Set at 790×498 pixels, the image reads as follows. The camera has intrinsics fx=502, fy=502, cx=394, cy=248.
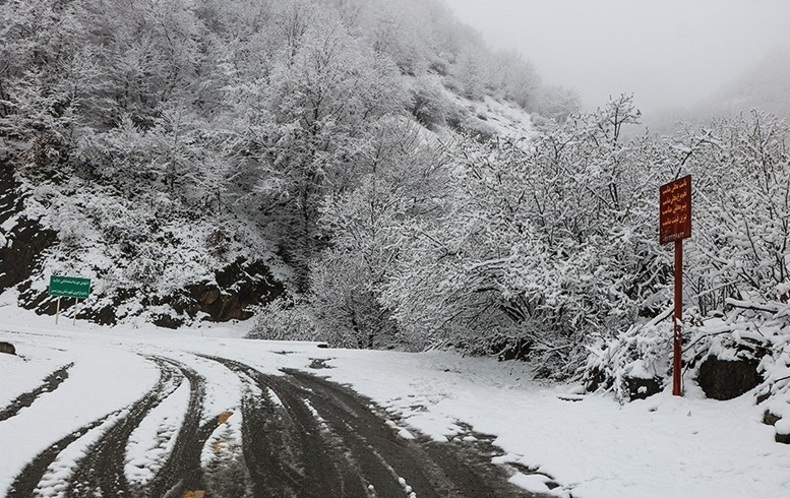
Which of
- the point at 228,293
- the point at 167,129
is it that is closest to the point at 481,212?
the point at 228,293

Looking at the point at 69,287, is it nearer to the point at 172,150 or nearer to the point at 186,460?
the point at 172,150

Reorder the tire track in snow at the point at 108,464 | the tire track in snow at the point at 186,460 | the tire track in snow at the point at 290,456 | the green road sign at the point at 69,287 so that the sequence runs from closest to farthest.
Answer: the tire track in snow at the point at 108,464 < the tire track in snow at the point at 186,460 < the tire track in snow at the point at 290,456 < the green road sign at the point at 69,287

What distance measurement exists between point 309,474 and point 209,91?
30.1 meters

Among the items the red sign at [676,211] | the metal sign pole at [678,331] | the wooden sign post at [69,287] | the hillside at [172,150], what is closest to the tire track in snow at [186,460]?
the metal sign pole at [678,331]

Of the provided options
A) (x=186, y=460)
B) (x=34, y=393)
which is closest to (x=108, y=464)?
(x=186, y=460)

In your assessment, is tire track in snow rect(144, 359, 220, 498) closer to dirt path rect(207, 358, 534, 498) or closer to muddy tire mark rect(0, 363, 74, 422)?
dirt path rect(207, 358, 534, 498)

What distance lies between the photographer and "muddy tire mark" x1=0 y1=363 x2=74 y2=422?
6.15 m

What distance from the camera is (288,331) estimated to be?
2019 cm

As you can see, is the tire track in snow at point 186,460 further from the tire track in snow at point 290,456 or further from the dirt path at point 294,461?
the tire track in snow at point 290,456

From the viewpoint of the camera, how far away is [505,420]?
7215 mm

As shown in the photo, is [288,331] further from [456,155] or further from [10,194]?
[10,194]

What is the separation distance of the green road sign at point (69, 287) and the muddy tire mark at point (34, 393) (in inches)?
471

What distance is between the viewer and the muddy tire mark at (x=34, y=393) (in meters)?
A: 6.15

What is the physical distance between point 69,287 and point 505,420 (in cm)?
1930
